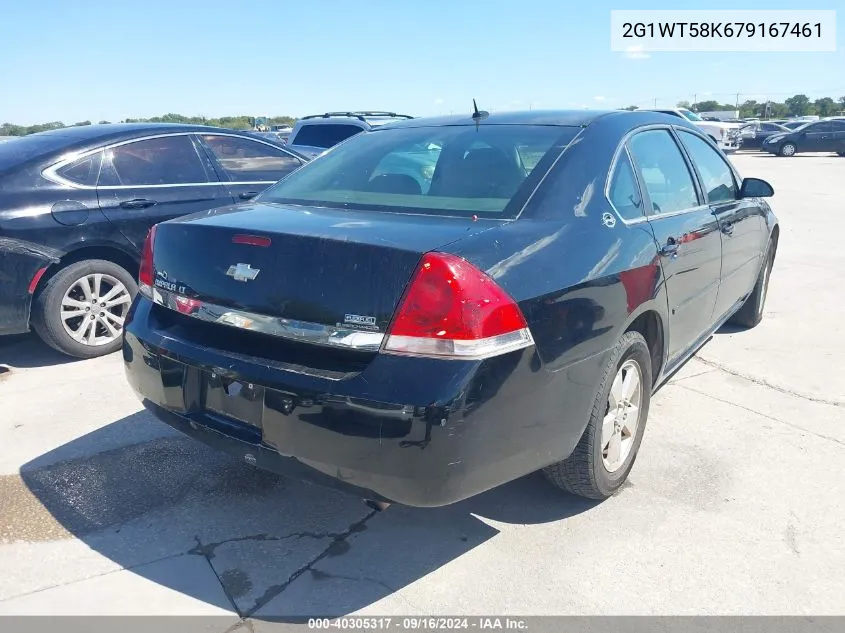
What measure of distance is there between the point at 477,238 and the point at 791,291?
5.73m

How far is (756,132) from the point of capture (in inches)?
1307

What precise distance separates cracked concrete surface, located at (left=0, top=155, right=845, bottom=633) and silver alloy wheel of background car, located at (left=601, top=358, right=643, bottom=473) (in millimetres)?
213

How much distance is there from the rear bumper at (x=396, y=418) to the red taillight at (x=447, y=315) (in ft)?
0.16

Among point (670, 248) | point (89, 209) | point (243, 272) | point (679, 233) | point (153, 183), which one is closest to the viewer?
point (243, 272)

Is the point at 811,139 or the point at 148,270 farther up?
the point at 811,139

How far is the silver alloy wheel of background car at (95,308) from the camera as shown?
4.84 meters

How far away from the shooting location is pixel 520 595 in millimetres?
2523

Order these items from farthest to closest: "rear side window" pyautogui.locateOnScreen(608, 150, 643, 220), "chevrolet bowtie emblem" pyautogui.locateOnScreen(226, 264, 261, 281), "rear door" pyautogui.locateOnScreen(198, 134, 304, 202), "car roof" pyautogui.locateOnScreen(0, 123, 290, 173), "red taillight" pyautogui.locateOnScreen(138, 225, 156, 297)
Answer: "rear door" pyautogui.locateOnScreen(198, 134, 304, 202) < "car roof" pyautogui.locateOnScreen(0, 123, 290, 173) < "rear side window" pyautogui.locateOnScreen(608, 150, 643, 220) < "red taillight" pyautogui.locateOnScreen(138, 225, 156, 297) < "chevrolet bowtie emblem" pyautogui.locateOnScreen(226, 264, 261, 281)

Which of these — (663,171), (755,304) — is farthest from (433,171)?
(755,304)

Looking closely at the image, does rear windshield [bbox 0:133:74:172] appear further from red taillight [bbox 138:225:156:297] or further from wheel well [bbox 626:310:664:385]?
wheel well [bbox 626:310:664:385]

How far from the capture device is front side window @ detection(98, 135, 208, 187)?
518 centimetres

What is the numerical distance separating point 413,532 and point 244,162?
162 inches

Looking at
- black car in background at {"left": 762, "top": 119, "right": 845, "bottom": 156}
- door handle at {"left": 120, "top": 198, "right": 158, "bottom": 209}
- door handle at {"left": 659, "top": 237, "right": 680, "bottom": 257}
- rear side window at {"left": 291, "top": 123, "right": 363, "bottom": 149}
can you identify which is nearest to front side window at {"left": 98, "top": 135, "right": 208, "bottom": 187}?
door handle at {"left": 120, "top": 198, "right": 158, "bottom": 209}

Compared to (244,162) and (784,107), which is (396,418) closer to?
(244,162)
